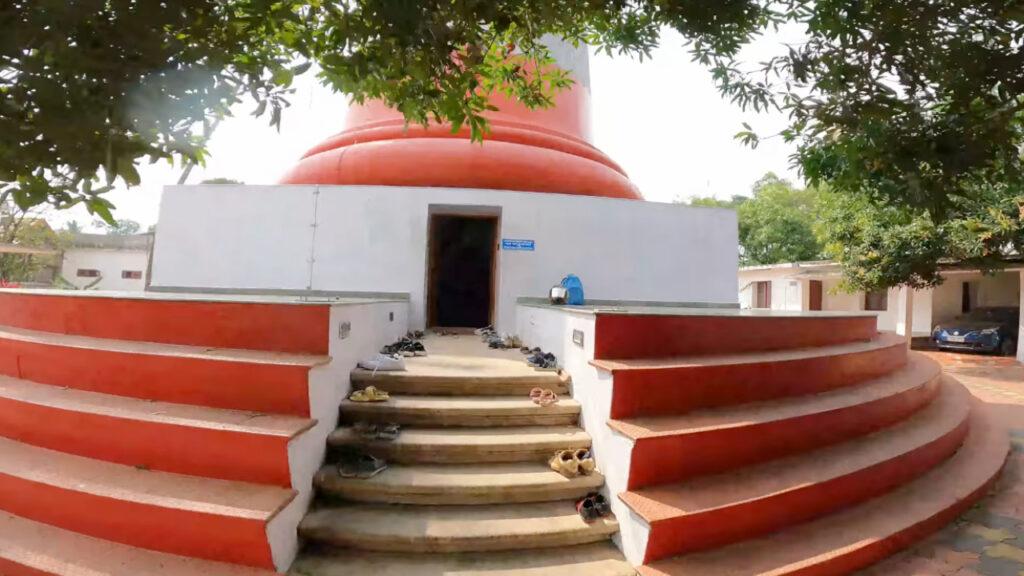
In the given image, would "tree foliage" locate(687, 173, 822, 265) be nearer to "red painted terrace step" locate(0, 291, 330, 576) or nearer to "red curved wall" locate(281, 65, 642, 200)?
"red curved wall" locate(281, 65, 642, 200)

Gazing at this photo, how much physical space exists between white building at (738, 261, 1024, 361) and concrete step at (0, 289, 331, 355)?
14.2m

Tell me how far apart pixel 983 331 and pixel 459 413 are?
16637mm

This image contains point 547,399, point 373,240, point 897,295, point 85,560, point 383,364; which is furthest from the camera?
point 897,295

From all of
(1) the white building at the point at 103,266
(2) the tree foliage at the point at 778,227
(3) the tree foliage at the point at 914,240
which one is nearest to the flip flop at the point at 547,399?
(3) the tree foliage at the point at 914,240

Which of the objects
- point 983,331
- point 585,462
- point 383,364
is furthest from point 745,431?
point 983,331

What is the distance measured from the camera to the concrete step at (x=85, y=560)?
2172mm

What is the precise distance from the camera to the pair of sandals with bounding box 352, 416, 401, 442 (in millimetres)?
2910

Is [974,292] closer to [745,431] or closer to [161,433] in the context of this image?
[745,431]

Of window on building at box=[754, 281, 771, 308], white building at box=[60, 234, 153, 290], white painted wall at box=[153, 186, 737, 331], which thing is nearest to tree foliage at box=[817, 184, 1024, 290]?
white painted wall at box=[153, 186, 737, 331]

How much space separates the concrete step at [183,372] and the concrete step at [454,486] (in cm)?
49

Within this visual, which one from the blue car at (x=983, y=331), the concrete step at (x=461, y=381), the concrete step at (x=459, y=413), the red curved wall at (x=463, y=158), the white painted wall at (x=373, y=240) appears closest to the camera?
the concrete step at (x=459, y=413)

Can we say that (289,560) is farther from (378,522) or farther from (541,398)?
(541,398)

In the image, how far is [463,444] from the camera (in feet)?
9.55

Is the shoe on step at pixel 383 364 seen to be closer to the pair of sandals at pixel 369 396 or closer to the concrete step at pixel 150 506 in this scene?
the pair of sandals at pixel 369 396
